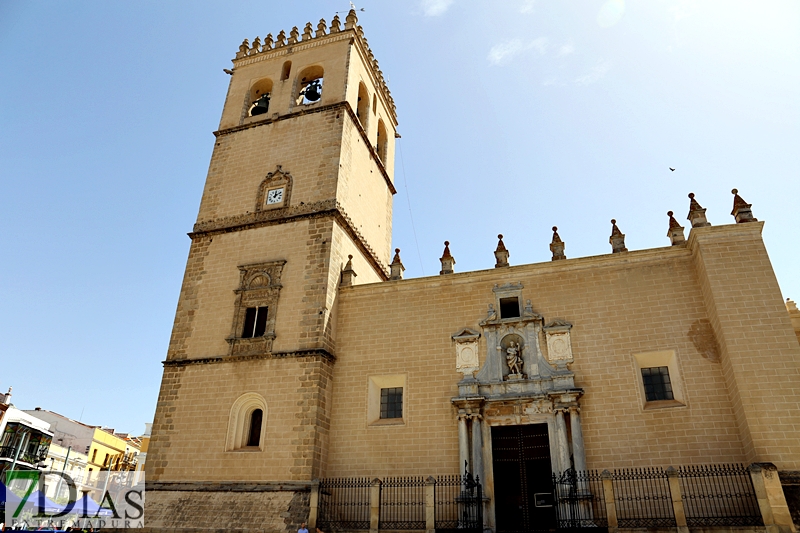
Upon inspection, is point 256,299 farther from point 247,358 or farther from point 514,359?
point 514,359

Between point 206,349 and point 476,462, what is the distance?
26.8 ft

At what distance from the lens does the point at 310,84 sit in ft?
68.4

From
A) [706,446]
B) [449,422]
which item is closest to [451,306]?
[449,422]

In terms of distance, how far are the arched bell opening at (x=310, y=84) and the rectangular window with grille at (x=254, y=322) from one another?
338 inches

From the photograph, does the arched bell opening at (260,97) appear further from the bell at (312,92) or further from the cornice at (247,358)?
the cornice at (247,358)

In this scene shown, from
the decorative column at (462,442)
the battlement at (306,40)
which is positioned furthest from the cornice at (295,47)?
the decorative column at (462,442)

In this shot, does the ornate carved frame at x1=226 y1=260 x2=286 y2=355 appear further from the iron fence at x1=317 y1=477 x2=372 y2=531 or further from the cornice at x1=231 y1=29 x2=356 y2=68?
the cornice at x1=231 y1=29 x2=356 y2=68

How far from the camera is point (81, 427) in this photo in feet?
135

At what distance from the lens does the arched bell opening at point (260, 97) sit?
20.4m

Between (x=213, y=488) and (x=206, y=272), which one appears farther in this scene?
(x=206, y=272)

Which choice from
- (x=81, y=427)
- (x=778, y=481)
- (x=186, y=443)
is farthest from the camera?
(x=81, y=427)

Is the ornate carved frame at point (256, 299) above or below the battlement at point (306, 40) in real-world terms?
below

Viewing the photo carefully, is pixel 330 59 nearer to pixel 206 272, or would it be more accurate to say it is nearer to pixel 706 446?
pixel 206 272

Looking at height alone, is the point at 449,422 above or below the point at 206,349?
below
